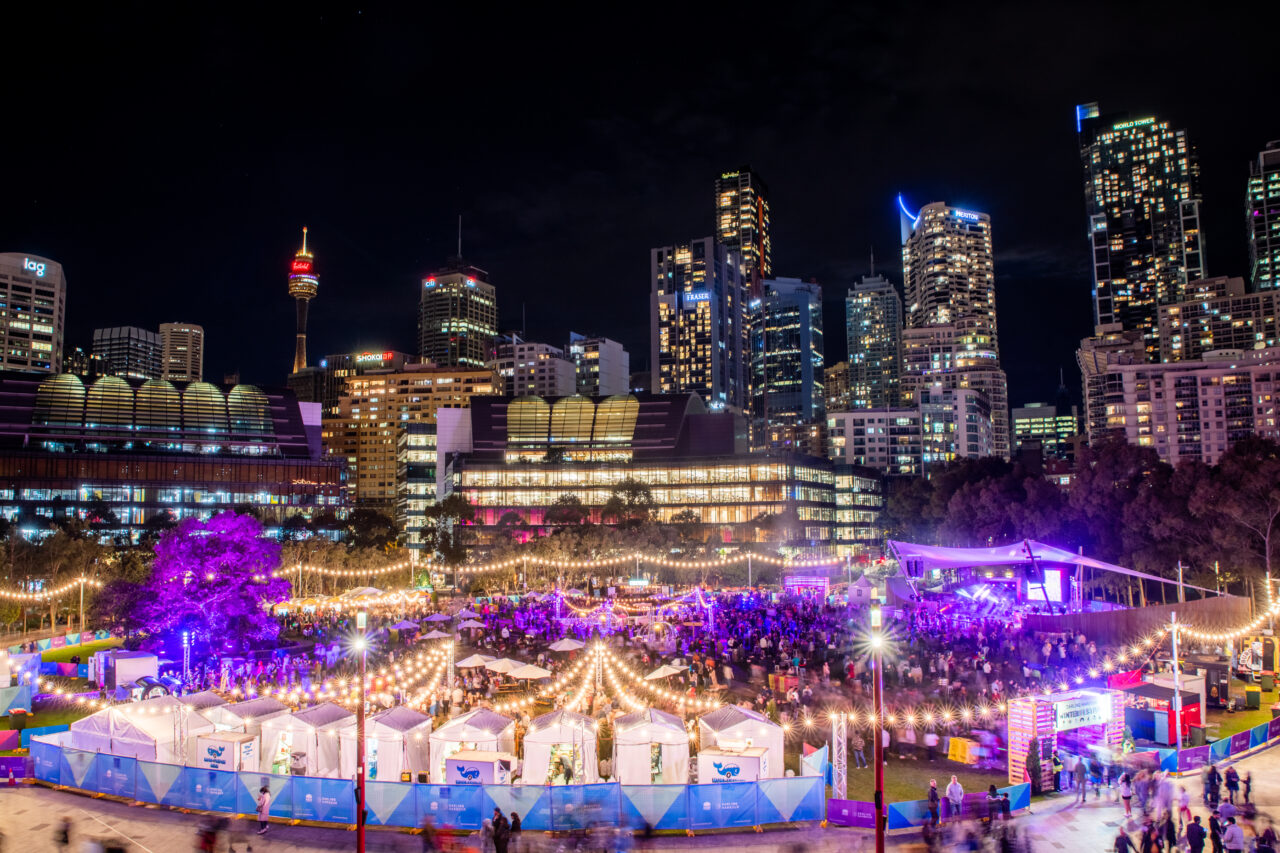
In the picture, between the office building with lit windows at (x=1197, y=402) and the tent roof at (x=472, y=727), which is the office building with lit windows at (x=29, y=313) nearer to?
the tent roof at (x=472, y=727)

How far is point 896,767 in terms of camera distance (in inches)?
792

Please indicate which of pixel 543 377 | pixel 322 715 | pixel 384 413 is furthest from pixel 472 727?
pixel 543 377

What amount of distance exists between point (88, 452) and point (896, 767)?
101 meters

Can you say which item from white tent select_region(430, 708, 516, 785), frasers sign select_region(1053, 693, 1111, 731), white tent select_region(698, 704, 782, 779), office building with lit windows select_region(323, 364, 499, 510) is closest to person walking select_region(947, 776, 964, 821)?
white tent select_region(698, 704, 782, 779)

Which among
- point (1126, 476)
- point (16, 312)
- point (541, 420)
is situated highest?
point (16, 312)

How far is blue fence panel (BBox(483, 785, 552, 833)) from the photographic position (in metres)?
15.7

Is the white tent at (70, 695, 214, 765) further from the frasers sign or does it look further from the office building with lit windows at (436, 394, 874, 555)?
the office building with lit windows at (436, 394, 874, 555)

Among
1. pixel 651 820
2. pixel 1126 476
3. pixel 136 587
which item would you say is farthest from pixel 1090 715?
pixel 1126 476

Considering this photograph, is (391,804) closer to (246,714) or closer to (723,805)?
(246,714)

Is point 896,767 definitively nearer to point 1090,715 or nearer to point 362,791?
point 1090,715

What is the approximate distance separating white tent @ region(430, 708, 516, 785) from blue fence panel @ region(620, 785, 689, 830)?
11.2 feet

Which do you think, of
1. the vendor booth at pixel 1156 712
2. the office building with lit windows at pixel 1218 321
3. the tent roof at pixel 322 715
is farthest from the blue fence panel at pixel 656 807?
the office building with lit windows at pixel 1218 321

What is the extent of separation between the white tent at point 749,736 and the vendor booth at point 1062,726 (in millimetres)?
5355

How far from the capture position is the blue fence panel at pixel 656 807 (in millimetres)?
15695
